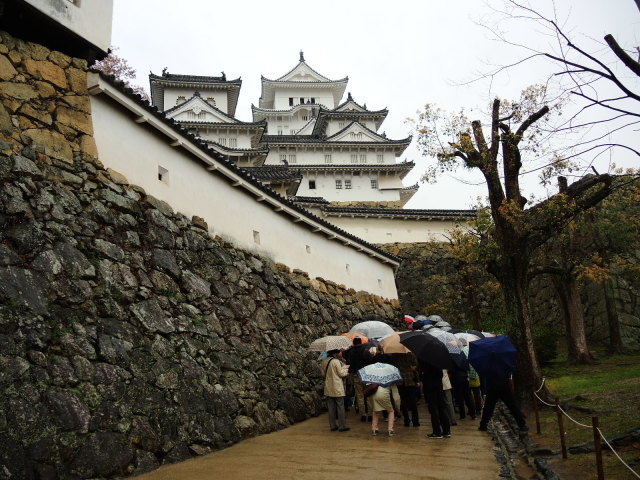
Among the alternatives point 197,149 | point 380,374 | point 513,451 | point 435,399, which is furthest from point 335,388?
point 197,149

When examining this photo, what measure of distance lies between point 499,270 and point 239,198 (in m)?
5.26

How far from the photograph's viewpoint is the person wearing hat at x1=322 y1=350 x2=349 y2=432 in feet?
28.1

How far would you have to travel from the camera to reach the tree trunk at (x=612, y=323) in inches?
645

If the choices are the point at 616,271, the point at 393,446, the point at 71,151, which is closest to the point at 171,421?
the point at 393,446

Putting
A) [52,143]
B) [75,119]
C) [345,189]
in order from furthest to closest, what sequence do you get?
[345,189], [75,119], [52,143]

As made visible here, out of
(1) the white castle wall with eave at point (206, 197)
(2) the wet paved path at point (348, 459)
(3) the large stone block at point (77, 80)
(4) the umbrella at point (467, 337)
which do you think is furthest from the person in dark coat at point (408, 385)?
(3) the large stone block at point (77, 80)

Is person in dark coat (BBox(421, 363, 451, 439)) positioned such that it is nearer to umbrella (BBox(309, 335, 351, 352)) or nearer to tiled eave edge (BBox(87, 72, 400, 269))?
umbrella (BBox(309, 335, 351, 352))

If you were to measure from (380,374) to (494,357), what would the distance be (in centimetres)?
166

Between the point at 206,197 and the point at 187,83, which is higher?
the point at 187,83

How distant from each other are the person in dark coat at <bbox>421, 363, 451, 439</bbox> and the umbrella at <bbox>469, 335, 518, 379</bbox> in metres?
0.62

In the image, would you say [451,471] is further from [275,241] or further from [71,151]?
[275,241]

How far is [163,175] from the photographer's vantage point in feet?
29.9

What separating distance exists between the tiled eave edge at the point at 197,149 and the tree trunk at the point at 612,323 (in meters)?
8.99

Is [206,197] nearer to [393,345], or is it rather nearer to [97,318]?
[97,318]
